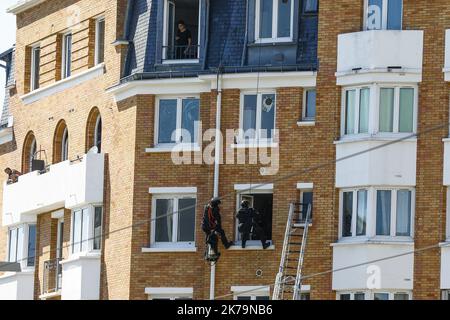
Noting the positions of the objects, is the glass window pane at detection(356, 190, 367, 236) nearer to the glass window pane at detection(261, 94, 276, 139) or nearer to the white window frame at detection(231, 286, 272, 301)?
the white window frame at detection(231, 286, 272, 301)

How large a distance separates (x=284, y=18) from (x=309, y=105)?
108 inches

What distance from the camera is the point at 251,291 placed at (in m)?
49.9

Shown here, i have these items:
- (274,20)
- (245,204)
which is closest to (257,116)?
(245,204)

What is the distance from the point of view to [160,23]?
5350 cm

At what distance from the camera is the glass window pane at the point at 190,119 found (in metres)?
52.2

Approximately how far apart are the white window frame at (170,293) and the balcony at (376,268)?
485 centimetres

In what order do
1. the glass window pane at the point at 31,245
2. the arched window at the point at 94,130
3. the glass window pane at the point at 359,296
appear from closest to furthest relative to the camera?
the glass window pane at the point at 359,296 → the arched window at the point at 94,130 → the glass window pane at the point at 31,245

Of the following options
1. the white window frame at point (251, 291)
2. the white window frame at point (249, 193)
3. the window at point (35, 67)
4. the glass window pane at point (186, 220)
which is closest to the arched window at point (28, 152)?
the window at point (35, 67)

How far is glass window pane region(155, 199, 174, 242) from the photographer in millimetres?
52406

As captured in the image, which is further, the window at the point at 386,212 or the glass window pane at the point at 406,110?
the glass window pane at the point at 406,110

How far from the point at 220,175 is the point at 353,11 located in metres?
6.32

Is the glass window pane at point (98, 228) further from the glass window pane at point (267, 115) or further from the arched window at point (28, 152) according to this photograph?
the arched window at point (28, 152)

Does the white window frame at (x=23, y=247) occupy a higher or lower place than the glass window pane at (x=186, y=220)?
lower
